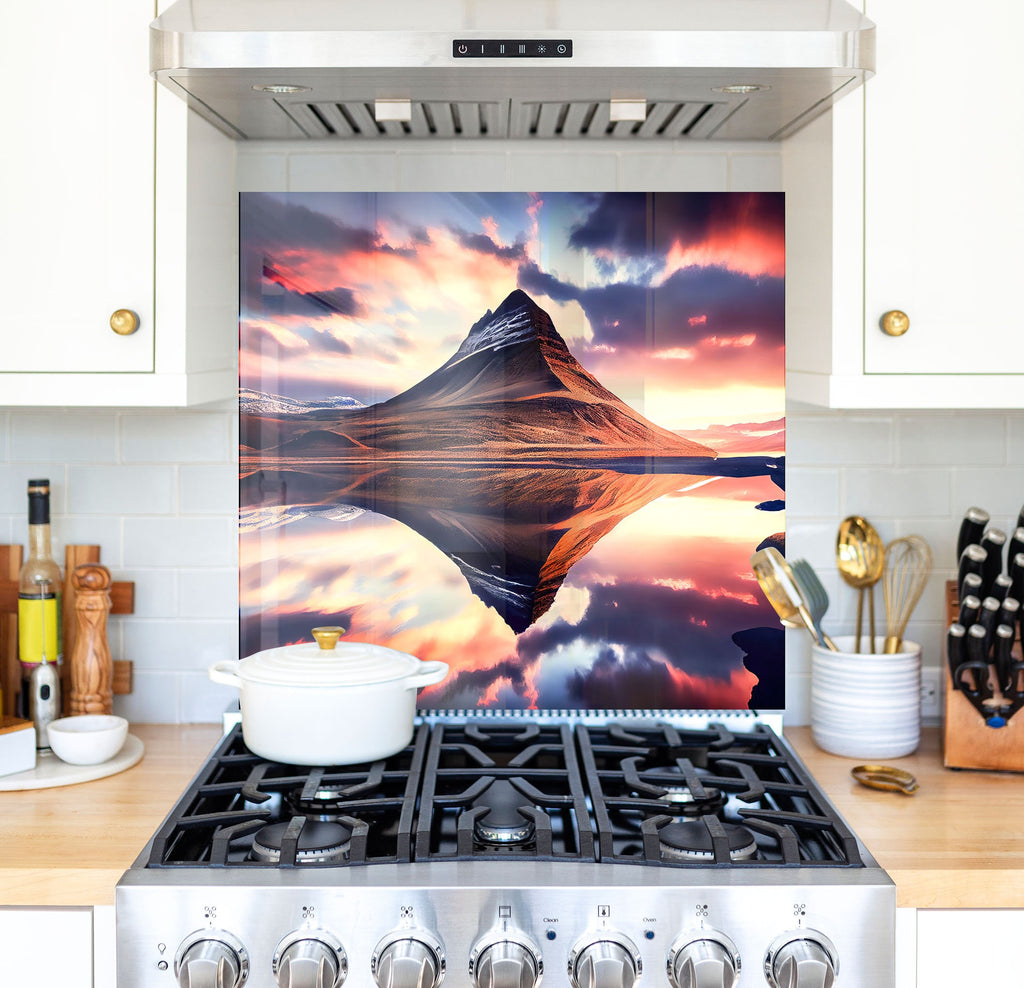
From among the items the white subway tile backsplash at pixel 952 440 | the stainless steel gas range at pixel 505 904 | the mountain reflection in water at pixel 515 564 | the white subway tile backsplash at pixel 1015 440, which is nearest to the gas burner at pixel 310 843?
the stainless steel gas range at pixel 505 904

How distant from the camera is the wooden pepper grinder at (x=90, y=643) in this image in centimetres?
196

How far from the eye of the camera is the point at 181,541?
2102mm

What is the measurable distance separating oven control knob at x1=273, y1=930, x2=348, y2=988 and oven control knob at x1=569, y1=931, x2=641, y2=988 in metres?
0.30

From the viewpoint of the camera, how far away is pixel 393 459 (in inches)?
82.0

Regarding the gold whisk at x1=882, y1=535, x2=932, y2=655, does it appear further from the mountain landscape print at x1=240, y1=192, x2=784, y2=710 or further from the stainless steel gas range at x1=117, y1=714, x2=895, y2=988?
the stainless steel gas range at x1=117, y1=714, x2=895, y2=988

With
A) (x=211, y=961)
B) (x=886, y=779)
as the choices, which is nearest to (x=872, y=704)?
(x=886, y=779)

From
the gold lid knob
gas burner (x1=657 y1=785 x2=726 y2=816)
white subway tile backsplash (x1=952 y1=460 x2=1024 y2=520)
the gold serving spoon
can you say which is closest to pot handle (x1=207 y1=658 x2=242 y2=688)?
the gold lid knob

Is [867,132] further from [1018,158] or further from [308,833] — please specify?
[308,833]

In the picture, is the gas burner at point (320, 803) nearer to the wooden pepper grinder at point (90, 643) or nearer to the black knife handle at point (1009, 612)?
the wooden pepper grinder at point (90, 643)

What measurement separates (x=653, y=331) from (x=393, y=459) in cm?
55

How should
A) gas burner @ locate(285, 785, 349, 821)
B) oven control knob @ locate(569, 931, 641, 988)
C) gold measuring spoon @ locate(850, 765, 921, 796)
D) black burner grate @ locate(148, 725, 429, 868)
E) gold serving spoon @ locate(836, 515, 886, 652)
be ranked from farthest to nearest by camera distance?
gold serving spoon @ locate(836, 515, 886, 652) < gold measuring spoon @ locate(850, 765, 921, 796) < gas burner @ locate(285, 785, 349, 821) < black burner grate @ locate(148, 725, 429, 868) < oven control knob @ locate(569, 931, 641, 988)

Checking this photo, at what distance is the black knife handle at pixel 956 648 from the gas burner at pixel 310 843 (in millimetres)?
1025

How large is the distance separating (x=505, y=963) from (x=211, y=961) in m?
0.37

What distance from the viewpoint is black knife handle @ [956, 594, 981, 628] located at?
182 cm
